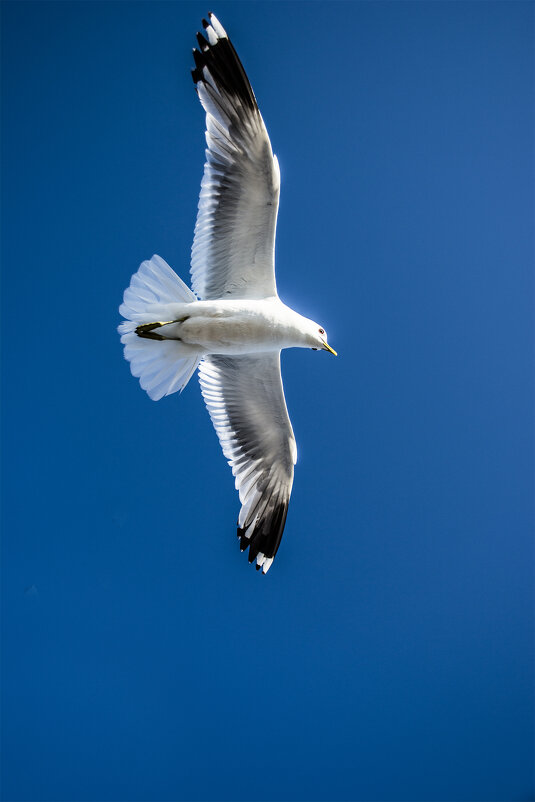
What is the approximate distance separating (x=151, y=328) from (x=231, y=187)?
1.92ft

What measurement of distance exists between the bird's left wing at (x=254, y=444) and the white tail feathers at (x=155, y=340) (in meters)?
0.24

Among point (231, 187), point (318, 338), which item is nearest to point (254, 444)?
point (318, 338)

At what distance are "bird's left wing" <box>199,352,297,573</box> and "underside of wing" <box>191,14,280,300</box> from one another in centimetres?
37

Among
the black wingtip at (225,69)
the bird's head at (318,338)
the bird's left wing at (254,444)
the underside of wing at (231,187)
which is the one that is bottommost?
the bird's left wing at (254,444)

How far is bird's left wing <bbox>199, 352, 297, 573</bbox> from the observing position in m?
3.12

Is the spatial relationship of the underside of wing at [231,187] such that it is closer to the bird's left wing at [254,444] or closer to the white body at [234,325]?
the white body at [234,325]

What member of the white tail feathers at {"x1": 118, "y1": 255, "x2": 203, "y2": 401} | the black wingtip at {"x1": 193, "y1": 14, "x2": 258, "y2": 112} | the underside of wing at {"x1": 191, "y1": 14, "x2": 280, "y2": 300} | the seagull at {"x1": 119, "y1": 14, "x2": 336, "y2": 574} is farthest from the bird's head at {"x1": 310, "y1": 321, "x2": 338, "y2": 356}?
the black wingtip at {"x1": 193, "y1": 14, "x2": 258, "y2": 112}

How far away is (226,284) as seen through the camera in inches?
116

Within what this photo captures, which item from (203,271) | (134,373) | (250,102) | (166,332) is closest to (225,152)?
(250,102)

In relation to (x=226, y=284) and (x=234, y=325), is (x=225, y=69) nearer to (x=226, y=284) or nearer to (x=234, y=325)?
(x=226, y=284)

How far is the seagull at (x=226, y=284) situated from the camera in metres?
2.68

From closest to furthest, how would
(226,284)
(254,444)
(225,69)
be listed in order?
(225,69) < (226,284) < (254,444)

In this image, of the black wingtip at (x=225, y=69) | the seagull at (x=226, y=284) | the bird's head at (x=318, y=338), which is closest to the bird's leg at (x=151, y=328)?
the seagull at (x=226, y=284)

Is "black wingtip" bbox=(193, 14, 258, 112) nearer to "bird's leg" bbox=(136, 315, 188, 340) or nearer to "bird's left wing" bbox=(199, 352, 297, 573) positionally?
"bird's leg" bbox=(136, 315, 188, 340)
